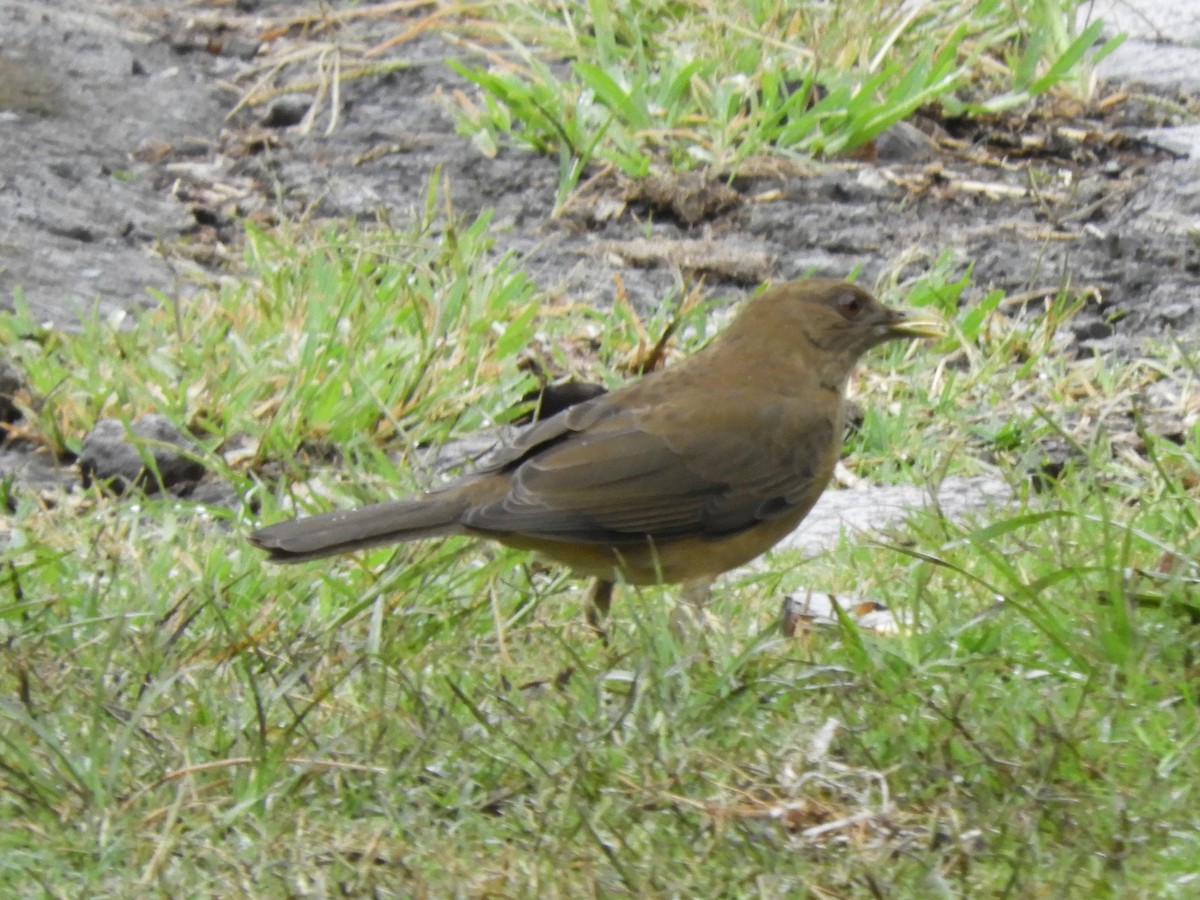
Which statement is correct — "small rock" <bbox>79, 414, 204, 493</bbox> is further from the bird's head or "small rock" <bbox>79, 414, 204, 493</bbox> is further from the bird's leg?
the bird's head

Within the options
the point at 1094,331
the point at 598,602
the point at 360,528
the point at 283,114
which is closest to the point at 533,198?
the point at 283,114

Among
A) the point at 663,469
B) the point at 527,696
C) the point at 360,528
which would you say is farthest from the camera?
the point at 663,469

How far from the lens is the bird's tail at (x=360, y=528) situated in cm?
454

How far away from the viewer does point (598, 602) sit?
504 centimetres

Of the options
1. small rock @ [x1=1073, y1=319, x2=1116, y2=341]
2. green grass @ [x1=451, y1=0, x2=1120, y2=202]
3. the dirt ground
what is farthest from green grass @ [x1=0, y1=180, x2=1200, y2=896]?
green grass @ [x1=451, y1=0, x2=1120, y2=202]

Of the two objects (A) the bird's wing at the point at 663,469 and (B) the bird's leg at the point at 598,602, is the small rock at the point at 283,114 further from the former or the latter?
(B) the bird's leg at the point at 598,602

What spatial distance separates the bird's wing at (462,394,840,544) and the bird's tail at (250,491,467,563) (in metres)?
0.16

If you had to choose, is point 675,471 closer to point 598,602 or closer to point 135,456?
point 598,602

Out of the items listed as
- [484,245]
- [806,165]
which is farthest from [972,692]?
[806,165]

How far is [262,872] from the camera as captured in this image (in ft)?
11.0

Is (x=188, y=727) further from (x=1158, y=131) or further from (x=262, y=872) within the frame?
(x=1158, y=131)

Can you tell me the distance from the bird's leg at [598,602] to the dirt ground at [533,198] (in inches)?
77.8

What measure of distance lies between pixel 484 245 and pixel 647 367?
0.88m

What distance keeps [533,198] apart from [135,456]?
2.61 metres
